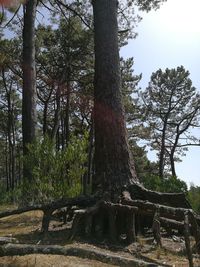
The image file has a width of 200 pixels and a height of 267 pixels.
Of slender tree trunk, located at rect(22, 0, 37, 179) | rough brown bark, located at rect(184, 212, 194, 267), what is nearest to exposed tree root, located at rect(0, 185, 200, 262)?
rough brown bark, located at rect(184, 212, 194, 267)

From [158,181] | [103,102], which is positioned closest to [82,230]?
[103,102]

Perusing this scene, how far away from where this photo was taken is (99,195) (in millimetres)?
5586

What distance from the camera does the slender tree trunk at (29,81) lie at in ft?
35.2

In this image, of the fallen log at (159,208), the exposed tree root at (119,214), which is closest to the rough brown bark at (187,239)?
the fallen log at (159,208)

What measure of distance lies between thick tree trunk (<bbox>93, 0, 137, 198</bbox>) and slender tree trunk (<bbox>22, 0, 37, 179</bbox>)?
4342 millimetres

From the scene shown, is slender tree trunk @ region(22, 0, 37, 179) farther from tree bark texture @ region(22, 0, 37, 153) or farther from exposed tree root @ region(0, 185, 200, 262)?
exposed tree root @ region(0, 185, 200, 262)

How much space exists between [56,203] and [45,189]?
1825mm

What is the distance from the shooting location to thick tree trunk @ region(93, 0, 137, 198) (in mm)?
5758

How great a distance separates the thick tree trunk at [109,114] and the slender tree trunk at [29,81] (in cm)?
434

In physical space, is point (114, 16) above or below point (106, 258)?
above

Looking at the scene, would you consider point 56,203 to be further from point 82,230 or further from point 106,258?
point 106,258

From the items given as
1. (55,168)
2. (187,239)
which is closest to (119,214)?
(187,239)

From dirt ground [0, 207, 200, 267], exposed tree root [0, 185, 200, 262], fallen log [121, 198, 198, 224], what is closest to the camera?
dirt ground [0, 207, 200, 267]

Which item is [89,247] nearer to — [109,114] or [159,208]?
[159,208]
